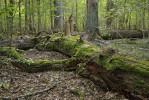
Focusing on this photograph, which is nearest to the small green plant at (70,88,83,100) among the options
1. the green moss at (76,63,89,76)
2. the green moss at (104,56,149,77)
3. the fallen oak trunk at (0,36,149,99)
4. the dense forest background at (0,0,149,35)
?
the fallen oak trunk at (0,36,149,99)

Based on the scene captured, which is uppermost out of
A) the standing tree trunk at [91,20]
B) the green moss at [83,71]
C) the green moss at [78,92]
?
the standing tree trunk at [91,20]

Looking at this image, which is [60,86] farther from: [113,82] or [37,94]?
[113,82]

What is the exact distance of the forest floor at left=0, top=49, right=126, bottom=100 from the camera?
10.6 feet

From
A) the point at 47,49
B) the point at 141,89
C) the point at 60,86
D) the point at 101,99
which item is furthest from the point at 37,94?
the point at 47,49

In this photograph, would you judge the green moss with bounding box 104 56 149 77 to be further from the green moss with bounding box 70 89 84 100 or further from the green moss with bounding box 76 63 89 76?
the green moss with bounding box 70 89 84 100

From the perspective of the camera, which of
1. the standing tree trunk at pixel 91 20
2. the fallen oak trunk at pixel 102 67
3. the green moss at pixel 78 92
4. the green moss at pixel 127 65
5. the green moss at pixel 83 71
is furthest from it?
the standing tree trunk at pixel 91 20

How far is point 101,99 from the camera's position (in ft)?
10.6

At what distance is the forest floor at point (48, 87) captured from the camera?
3.24 meters

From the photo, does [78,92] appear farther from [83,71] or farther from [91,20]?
[91,20]

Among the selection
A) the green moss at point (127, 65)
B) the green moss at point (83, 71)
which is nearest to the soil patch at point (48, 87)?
the green moss at point (83, 71)

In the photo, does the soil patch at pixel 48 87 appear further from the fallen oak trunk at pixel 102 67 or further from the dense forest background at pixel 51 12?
the dense forest background at pixel 51 12

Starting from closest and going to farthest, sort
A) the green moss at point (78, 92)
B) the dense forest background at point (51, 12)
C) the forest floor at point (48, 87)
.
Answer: the forest floor at point (48, 87) < the green moss at point (78, 92) < the dense forest background at point (51, 12)

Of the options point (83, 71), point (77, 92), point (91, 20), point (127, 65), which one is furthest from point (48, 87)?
point (91, 20)

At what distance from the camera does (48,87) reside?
3721 millimetres
